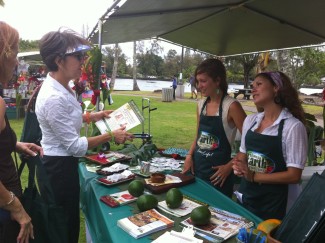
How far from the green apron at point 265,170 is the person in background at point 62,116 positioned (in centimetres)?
107

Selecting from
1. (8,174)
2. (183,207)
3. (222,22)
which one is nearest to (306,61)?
(222,22)

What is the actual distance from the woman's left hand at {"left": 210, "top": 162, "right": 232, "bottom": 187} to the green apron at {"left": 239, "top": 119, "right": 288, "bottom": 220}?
0.94 feet

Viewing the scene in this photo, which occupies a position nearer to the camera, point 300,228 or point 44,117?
point 300,228

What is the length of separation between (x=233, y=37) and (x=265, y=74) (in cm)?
323

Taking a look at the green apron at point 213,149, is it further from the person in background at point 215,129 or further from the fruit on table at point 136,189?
the fruit on table at point 136,189

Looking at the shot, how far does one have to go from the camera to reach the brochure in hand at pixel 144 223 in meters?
1.42

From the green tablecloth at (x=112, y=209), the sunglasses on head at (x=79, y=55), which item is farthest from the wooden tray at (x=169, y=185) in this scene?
the sunglasses on head at (x=79, y=55)

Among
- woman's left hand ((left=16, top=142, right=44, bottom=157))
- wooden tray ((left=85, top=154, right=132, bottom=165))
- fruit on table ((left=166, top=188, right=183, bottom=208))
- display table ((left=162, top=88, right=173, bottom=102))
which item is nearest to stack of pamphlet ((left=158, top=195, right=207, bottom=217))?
fruit on table ((left=166, top=188, right=183, bottom=208))

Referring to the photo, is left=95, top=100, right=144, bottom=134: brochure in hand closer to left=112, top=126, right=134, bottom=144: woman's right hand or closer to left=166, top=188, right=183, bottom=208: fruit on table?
left=112, top=126, right=134, bottom=144: woman's right hand

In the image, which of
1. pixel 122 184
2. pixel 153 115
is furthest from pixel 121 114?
pixel 153 115

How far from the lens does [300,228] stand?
3.80 ft

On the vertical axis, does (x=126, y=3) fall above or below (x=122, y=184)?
above

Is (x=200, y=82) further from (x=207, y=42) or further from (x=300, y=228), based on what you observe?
(x=207, y=42)

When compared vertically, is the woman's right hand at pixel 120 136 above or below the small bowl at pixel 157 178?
above
